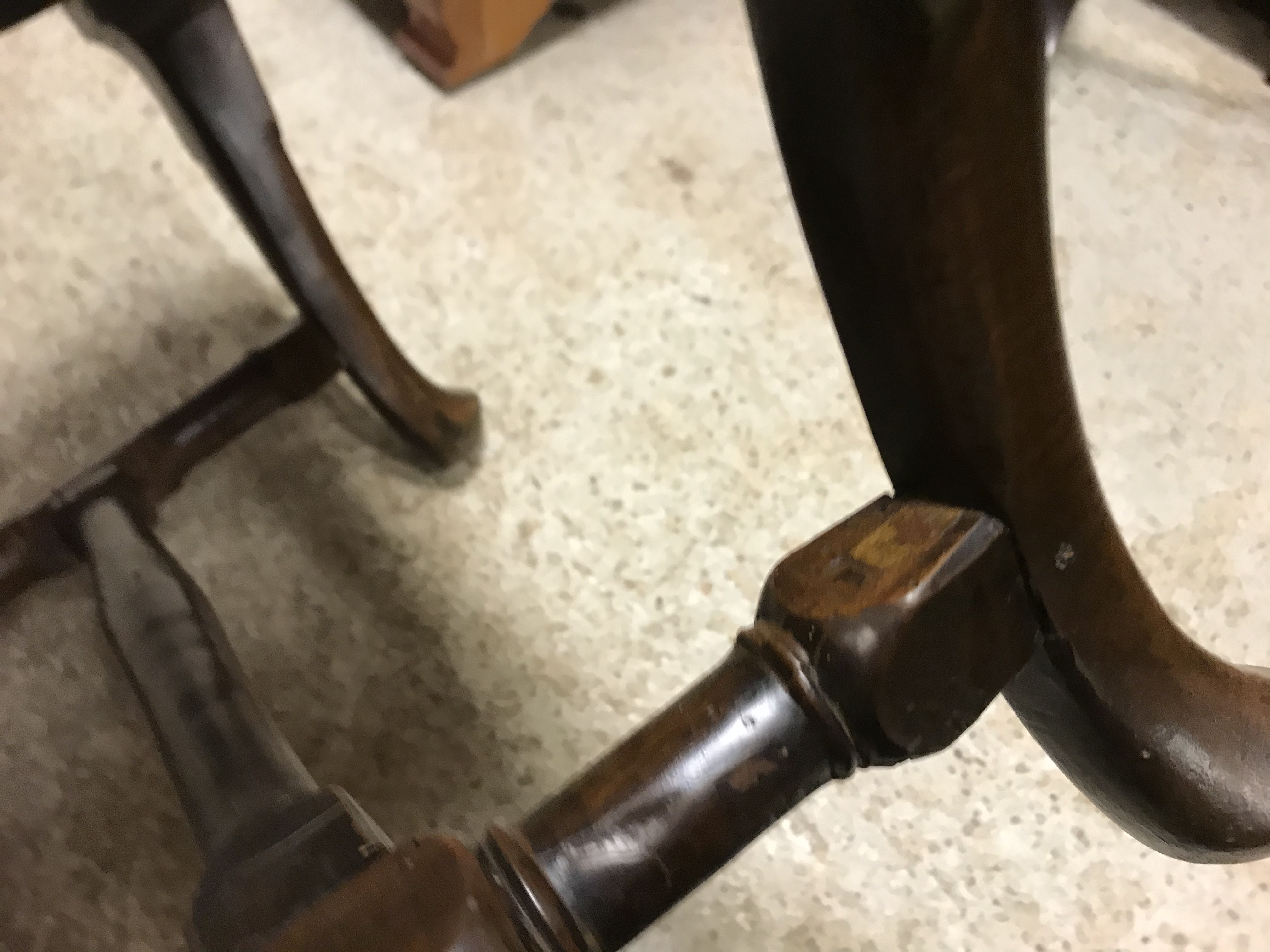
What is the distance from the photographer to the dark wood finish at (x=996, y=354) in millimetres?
212

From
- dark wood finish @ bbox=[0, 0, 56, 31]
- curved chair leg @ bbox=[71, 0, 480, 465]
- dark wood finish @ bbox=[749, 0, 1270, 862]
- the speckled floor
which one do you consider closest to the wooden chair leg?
the speckled floor

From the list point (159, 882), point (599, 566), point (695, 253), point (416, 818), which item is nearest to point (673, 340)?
point (695, 253)

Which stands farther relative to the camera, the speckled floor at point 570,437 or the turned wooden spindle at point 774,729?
the speckled floor at point 570,437

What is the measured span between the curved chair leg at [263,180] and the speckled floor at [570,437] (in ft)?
0.26

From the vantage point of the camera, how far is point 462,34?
1.05m

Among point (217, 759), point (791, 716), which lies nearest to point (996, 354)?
point (791, 716)

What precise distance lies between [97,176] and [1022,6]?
108 cm

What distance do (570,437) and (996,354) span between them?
0.63 metres

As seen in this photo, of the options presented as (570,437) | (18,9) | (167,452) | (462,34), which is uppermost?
(18,9)

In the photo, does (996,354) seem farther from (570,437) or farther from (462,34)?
(462,34)

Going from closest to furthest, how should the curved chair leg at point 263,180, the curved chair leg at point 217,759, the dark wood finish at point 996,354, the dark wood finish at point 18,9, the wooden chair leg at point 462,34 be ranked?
the dark wood finish at point 996,354 → the curved chair leg at point 217,759 → the dark wood finish at point 18,9 → the curved chair leg at point 263,180 → the wooden chair leg at point 462,34

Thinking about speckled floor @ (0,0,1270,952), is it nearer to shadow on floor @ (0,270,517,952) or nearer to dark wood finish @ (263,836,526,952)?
shadow on floor @ (0,270,517,952)

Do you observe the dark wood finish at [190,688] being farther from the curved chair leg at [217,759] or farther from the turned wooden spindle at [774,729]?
the turned wooden spindle at [774,729]

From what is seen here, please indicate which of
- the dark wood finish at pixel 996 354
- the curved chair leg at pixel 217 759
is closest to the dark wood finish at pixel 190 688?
the curved chair leg at pixel 217 759
